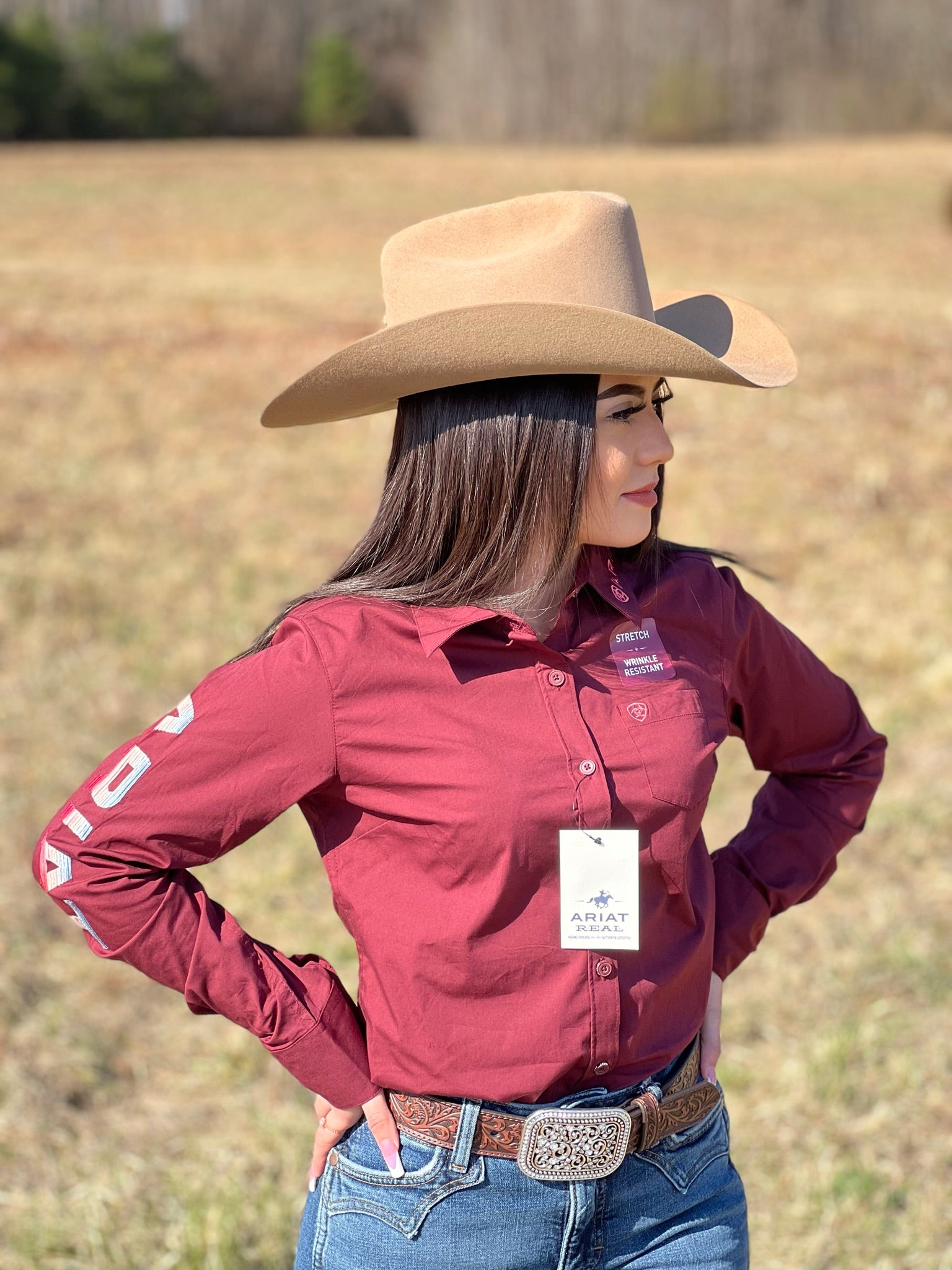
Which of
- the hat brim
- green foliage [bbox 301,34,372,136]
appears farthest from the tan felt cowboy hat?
green foliage [bbox 301,34,372,136]

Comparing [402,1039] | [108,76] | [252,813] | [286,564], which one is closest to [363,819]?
[252,813]

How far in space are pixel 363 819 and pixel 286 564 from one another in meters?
5.44

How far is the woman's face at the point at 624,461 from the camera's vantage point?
163 cm

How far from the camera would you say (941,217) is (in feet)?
50.0

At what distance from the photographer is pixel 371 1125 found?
1.63 metres

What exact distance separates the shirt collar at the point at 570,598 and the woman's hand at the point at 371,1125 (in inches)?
21.1

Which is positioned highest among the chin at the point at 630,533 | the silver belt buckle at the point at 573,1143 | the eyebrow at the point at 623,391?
the eyebrow at the point at 623,391

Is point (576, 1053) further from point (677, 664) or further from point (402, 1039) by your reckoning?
point (677, 664)

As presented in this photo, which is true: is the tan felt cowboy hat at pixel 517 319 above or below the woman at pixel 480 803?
above

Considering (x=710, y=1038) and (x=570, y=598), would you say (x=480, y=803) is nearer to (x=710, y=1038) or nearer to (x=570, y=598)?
(x=570, y=598)

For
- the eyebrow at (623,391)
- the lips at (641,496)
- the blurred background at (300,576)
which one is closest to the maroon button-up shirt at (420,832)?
the lips at (641,496)

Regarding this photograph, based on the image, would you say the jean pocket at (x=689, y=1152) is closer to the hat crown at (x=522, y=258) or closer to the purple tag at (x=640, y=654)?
the purple tag at (x=640, y=654)

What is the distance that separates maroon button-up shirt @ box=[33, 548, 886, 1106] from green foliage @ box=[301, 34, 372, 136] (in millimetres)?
35540

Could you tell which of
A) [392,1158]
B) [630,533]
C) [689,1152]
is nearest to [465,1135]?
[392,1158]
